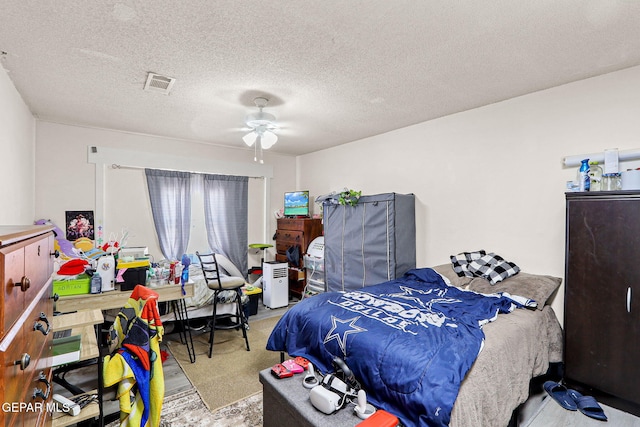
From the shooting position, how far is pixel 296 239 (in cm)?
516

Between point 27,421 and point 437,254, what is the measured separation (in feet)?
11.9

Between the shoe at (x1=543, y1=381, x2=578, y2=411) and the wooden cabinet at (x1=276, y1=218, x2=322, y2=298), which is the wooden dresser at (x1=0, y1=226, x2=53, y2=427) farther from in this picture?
the wooden cabinet at (x1=276, y1=218, x2=322, y2=298)

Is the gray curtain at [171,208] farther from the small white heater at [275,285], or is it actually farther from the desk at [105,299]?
the desk at [105,299]

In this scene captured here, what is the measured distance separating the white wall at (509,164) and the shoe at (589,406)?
2.36 ft

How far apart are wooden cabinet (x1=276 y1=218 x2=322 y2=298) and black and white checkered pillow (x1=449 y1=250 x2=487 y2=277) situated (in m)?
2.35

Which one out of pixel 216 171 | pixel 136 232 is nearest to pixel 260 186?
pixel 216 171

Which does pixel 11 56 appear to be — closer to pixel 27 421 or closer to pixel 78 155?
pixel 78 155

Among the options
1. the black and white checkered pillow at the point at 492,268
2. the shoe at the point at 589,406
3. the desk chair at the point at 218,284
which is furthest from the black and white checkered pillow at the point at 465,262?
the desk chair at the point at 218,284

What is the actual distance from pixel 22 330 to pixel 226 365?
2.40m

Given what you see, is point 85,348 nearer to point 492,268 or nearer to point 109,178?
point 109,178

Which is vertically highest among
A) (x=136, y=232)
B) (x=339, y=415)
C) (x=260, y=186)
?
(x=260, y=186)

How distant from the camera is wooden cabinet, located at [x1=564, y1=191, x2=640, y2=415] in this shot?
2150 mm

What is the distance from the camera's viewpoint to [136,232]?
14.2 feet

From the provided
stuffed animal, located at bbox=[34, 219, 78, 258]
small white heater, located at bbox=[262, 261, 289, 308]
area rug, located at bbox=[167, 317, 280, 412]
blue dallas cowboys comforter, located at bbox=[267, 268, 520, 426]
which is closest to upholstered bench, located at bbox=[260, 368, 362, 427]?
blue dallas cowboys comforter, located at bbox=[267, 268, 520, 426]
